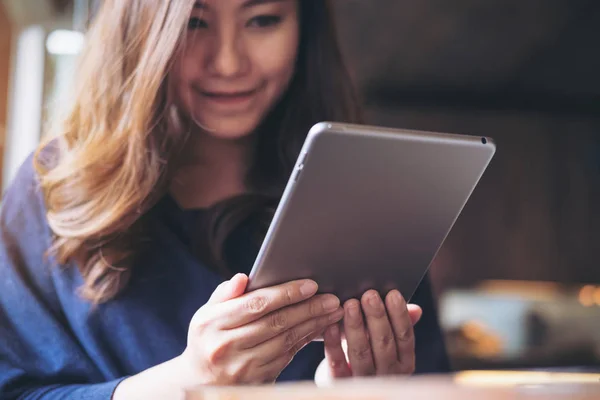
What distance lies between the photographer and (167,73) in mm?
653

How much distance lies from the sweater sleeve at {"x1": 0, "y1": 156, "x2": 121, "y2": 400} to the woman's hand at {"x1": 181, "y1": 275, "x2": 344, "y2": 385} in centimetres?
19

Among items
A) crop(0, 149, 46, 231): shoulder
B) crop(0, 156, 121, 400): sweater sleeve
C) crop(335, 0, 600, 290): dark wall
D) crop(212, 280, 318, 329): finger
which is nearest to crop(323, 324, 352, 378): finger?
crop(212, 280, 318, 329): finger

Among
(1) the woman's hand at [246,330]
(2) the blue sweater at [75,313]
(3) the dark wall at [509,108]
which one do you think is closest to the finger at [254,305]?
(1) the woman's hand at [246,330]

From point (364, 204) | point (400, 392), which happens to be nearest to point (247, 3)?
point (364, 204)

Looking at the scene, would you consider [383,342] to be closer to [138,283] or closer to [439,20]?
[138,283]

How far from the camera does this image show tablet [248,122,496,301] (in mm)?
456

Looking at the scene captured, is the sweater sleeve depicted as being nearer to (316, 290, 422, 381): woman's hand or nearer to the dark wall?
(316, 290, 422, 381): woman's hand

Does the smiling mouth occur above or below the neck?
above

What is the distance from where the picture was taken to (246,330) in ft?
1.55

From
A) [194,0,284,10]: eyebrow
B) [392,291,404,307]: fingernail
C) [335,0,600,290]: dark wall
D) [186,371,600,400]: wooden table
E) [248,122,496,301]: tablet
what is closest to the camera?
[186,371,600,400]: wooden table

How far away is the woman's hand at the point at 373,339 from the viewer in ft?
1.81

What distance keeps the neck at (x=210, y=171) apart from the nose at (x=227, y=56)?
4.2 inches

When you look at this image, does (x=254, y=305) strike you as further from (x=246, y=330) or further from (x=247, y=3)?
(x=247, y=3)

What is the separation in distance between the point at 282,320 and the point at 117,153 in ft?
1.00
